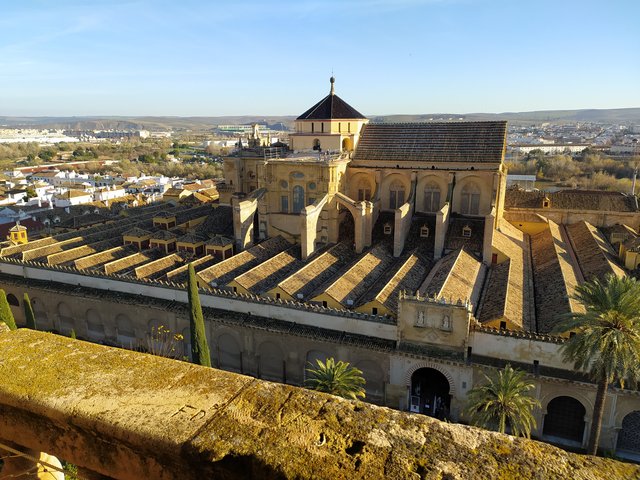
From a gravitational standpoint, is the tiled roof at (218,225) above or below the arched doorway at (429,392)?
above

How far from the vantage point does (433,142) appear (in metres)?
36.7

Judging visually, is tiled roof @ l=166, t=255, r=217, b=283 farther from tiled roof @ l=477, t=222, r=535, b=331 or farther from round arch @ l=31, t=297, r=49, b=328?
tiled roof @ l=477, t=222, r=535, b=331

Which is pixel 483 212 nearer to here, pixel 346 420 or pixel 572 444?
pixel 572 444

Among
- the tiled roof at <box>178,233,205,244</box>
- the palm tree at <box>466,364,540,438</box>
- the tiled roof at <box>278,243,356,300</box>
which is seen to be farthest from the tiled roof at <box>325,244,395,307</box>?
the tiled roof at <box>178,233,205,244</box>

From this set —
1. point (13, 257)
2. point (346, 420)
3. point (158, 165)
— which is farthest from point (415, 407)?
point (158, 165)

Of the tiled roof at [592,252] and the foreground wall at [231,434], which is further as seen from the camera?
the tiled roof at [592,252]

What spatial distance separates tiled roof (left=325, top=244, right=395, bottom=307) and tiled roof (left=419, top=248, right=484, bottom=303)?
3149mm

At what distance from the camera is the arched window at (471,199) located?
115ft

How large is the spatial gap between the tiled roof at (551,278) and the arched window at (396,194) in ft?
35.5

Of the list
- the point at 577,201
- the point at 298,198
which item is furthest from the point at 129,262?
the point at 577,201

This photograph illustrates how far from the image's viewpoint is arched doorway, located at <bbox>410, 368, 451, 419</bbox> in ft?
76.7

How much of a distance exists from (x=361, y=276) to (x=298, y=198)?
10291 millimetres

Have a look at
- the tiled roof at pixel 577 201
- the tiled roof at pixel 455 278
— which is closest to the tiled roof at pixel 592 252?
the tiled roof at pixel 577 201

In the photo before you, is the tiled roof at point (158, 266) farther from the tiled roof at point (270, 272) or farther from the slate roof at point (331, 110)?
the slate roof at point (331, 110)
